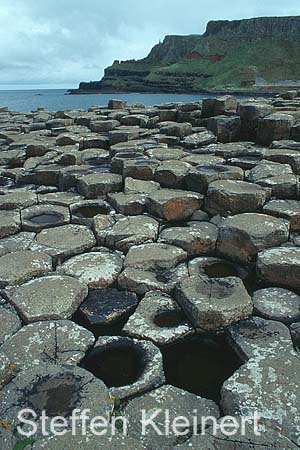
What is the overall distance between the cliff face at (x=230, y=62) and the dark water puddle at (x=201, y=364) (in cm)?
7633

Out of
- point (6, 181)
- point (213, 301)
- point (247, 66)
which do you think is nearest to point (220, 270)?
point (213, 301)

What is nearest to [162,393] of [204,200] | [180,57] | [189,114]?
[204,200]

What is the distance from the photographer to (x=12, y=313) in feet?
7.86

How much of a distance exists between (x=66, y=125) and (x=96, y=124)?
133 centimetres

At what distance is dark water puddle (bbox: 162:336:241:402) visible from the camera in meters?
1.99

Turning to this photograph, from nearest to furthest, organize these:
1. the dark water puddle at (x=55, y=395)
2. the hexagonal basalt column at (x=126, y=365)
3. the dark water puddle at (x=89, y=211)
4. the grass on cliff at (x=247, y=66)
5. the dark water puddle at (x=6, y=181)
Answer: the dark water puddle at (x=55, y=395), the hexagonal basalt column at (x=126, y=365), the dark water puddle at (x=89, y=211), the dark water puddle at (x=6, y=181), the grass on cliff at (x=247, y=66)

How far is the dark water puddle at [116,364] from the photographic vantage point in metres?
1.99

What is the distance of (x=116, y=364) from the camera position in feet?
6.88

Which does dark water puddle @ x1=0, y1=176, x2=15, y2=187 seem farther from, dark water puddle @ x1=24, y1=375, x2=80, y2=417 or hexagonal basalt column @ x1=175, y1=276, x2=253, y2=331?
dark water puddle @ x1=24, y1=375, x2=80, y2=417

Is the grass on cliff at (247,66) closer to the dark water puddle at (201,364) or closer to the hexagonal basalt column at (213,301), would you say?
the hexagonal basalt column at (213,301)

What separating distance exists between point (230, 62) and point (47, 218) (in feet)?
329

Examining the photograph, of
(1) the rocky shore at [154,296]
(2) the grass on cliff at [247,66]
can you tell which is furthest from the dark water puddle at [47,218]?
(2) the grass on cliff at [247,66]

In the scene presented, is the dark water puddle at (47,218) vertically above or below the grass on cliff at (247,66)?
below

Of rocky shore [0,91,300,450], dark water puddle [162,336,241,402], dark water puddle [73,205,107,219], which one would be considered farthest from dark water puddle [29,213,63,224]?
dark water puddle [162,336,241,402]
